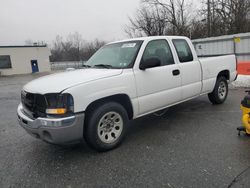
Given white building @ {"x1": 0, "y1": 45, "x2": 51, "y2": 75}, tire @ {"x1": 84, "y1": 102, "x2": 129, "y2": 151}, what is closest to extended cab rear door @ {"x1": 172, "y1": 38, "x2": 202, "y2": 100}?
tire @ {"x1": 84, "y1": 102, "x2": 129, "y2": 151}

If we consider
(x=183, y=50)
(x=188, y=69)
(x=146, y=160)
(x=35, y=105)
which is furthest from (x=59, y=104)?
(x=183, y=50)

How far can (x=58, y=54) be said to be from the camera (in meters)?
73.2

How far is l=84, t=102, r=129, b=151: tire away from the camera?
3164 mm

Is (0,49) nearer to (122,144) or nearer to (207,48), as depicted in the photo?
(207,48)

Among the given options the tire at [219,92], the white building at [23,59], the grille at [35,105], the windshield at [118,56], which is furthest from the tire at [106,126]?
the white building at [23,59]

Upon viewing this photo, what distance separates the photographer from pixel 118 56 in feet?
13.4

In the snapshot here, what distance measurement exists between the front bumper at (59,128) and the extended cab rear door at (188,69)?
2.50 m

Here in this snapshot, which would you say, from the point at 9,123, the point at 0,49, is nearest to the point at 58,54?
→ the point at 0,49

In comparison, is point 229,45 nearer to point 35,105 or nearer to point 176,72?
point 176,72

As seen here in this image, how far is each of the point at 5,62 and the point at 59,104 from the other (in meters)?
33.1

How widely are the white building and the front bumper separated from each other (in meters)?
32.4

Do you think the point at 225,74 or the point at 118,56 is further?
the point at 225,74

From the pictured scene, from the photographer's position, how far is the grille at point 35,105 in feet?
9.87

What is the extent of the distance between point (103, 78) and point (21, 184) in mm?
→ 1818
